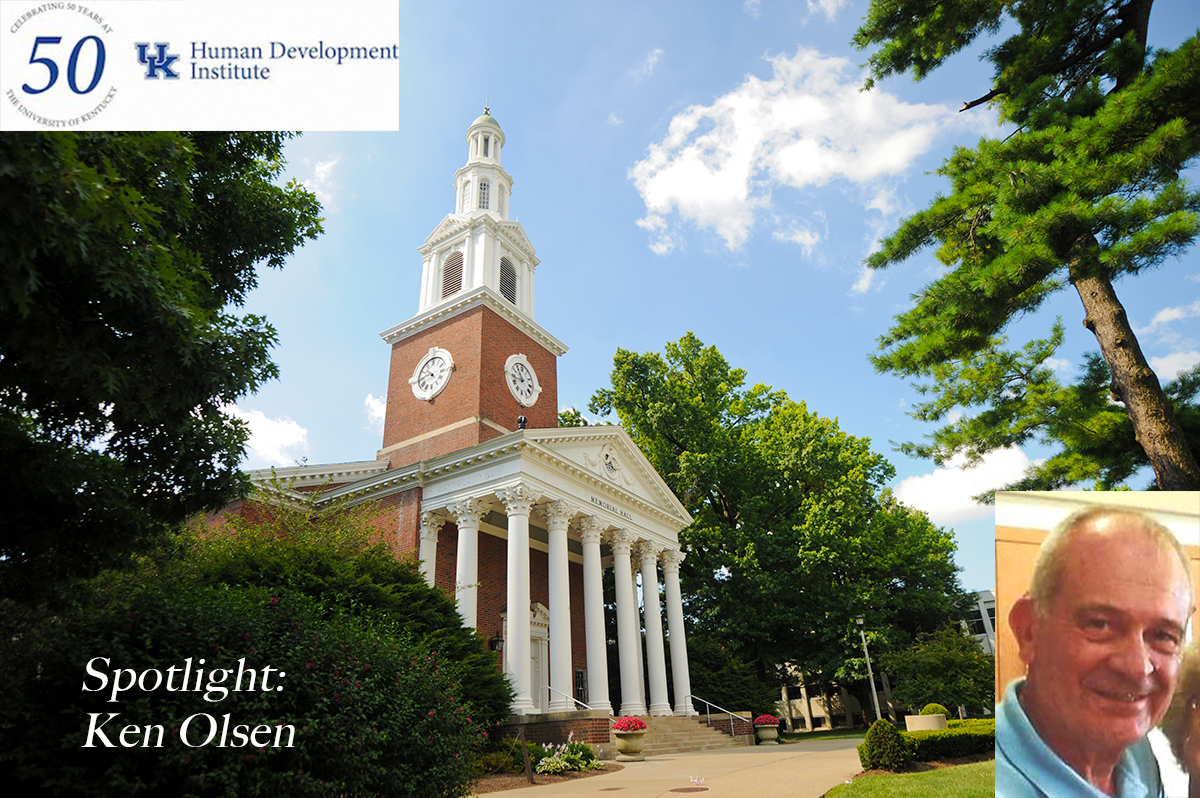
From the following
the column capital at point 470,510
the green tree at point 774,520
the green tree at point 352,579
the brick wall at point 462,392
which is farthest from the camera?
the green tree at point 774,520

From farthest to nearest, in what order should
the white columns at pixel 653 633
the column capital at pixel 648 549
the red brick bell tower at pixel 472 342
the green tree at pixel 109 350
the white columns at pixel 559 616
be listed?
the red brick bell tower at pixel 472 342 → the column capital at pixel 648 549 → the white columns at pixel 653 633 → the white columns at pixel 559 616 → the green tree at pixel 109 350

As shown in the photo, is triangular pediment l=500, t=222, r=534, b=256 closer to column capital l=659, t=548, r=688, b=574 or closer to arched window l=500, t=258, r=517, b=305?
arched window l=500, t=258, r=517, b=305

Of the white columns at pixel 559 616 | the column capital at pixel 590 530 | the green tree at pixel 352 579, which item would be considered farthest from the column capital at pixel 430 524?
the column capital at pixel 590 530

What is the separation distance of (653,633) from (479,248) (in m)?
17.3

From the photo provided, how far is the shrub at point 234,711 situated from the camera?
5344 mm

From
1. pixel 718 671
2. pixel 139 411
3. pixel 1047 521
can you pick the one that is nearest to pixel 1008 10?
pixel 1047 521

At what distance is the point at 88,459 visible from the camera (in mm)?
6812

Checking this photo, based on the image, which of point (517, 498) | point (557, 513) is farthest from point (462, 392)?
point (517, 498)

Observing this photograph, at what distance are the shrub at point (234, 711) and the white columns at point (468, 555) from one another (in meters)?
11.8

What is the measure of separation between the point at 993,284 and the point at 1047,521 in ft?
16.2

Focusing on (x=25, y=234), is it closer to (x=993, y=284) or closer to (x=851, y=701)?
(x=993, y=284)

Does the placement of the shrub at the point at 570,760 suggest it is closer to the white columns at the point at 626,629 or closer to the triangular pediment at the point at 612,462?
the white columns at the point at 626,629

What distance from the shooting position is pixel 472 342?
26422mm

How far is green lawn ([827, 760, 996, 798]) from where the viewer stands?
29.1ft
